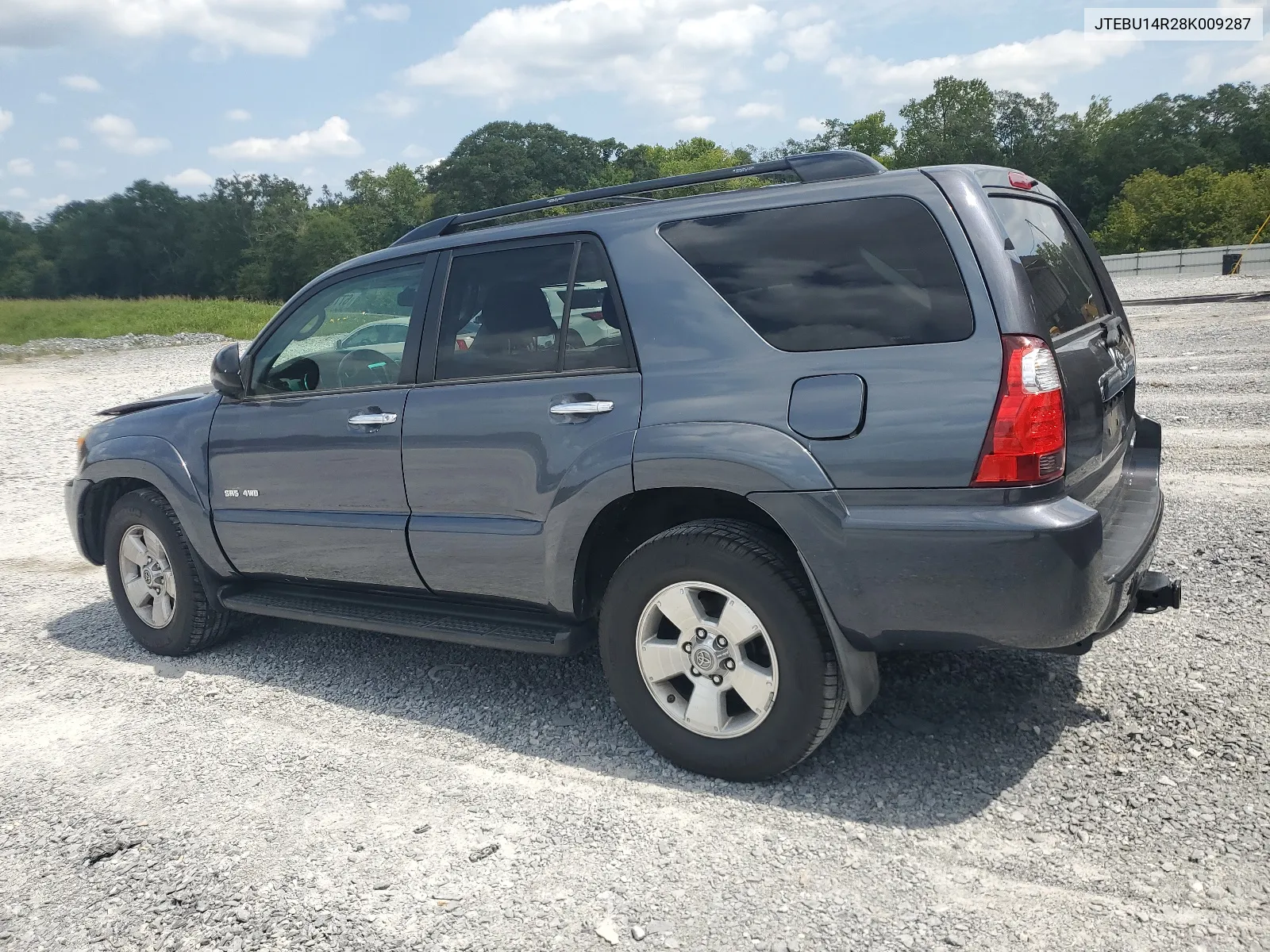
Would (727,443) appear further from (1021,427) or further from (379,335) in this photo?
(379,335)

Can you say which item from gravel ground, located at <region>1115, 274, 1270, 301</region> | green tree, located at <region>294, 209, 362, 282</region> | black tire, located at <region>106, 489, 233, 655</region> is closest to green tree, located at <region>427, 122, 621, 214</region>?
green tree, located at <region>294, 209, 362, 282</region>

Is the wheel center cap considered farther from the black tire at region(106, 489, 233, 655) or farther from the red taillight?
the black tire at region(106, 489, 233, 655)

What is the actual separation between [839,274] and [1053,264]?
0.83 metres

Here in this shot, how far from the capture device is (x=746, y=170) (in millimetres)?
3494

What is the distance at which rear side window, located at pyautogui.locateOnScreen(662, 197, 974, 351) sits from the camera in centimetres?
292

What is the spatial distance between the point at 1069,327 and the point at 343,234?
248 feet

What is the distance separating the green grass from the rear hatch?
103 feet

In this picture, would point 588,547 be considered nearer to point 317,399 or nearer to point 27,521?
point 317,399

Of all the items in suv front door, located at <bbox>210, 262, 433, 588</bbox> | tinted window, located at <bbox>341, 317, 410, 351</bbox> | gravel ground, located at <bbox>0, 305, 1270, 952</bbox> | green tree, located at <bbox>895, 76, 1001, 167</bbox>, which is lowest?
gravel ground, located at <bbox>0, 305, 1270, 952</bbox>

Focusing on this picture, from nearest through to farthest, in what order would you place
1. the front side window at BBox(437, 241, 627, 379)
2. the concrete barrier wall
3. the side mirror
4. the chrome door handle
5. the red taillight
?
the red taillight → the chrome door handle → the front side window at BBox(437, 241, 627, 379) → the side mirror → the concrete barrier wall

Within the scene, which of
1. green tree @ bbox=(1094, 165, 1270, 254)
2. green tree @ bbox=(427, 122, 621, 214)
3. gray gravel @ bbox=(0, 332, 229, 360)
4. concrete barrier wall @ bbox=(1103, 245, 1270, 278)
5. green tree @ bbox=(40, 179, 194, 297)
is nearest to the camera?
gray gravel @ bbox=(0, 332, 229, 360)

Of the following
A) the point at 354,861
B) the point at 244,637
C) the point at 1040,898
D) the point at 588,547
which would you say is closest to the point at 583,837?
the point at 354,861

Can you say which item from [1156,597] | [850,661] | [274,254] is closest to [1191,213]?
[1156,597]

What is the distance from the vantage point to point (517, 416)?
3.64 meters
